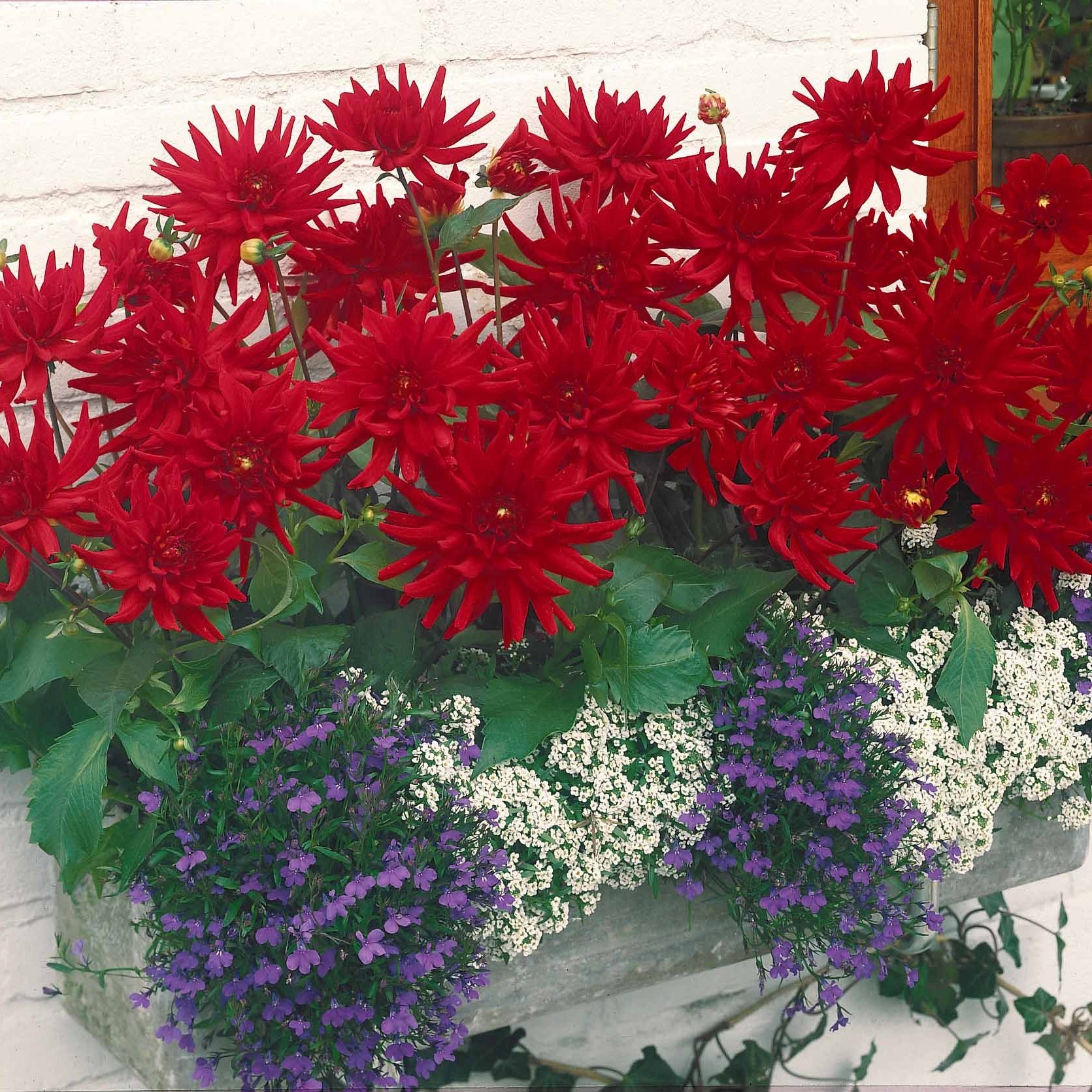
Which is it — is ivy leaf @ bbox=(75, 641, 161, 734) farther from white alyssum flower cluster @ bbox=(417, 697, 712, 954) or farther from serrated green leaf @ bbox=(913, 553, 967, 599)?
serrated green leaf @ bbox=(913, 553, 967, 599)

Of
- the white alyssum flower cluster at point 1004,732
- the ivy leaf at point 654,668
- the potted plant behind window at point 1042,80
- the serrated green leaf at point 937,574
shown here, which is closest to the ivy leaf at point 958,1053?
the white alyssum flower cluster at point 1004,732

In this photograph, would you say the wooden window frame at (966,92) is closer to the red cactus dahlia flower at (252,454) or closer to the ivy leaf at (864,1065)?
the red cactus dahlia flower at (252,454)

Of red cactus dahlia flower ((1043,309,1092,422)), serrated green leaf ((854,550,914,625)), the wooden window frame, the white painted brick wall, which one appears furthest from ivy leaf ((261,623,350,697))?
the wooden window frame

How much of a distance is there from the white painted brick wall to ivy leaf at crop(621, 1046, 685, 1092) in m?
0.60

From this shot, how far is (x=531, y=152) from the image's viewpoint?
0.93 m

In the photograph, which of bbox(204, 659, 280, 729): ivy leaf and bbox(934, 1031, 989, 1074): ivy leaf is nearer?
bbox(204, 659, 280, 729): ivy leaf

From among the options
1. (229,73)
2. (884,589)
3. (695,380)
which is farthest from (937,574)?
(229,73)

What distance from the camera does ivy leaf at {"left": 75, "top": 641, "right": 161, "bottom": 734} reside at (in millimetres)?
788

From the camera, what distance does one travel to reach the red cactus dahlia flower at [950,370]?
0.85 metres

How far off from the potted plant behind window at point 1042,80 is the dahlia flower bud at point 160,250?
106 cm

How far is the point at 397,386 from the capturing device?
73cm

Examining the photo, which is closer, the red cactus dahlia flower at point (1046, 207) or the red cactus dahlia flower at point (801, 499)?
the red cactus dahlia flower at point (801, 499)

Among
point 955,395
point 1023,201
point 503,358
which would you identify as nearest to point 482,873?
point 503,358

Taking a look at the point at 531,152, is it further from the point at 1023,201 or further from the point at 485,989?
the point at 485,989
